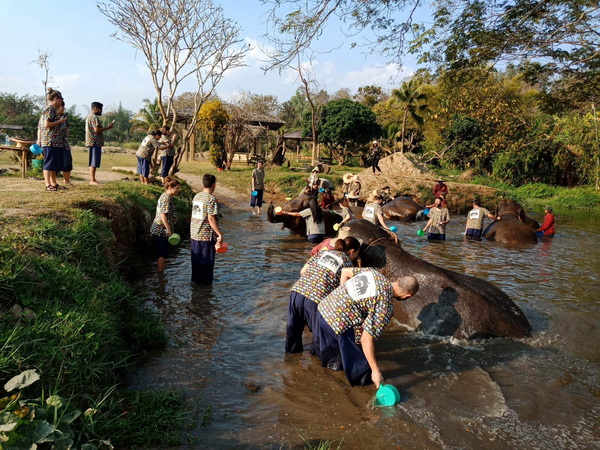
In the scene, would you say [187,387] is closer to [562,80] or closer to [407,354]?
[407,354]

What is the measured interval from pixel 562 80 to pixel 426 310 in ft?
25.1

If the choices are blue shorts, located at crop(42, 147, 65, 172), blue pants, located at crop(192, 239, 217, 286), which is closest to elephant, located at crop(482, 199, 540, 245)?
blue pants, located at crop(192, 239, 217, 286)

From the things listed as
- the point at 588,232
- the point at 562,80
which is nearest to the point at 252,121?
the point at 588,232

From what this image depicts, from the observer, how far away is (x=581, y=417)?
437 centimetres

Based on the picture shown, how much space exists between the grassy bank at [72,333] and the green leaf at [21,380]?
0.12m

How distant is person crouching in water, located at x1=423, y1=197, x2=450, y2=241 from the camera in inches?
516

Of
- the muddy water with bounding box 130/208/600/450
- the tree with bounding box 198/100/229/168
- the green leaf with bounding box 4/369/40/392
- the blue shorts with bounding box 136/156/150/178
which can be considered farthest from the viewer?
the tree with bounding box 198/100/229/168

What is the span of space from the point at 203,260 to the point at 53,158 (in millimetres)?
3850

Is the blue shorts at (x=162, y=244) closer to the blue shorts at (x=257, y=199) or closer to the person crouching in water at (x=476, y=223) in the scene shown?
the blue shorts at (x=257, y=199)

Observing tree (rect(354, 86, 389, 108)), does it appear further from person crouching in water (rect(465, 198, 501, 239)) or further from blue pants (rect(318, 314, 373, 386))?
blue pants (rect(318, 314, 373, 386))

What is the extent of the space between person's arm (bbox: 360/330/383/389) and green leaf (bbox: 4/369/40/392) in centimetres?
258

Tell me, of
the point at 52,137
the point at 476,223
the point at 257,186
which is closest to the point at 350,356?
the point at 52,137

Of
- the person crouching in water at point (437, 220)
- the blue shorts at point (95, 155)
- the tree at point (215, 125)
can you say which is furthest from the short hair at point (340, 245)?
the tree at point (215, 125)

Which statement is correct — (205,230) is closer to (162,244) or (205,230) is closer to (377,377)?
(162,244)
